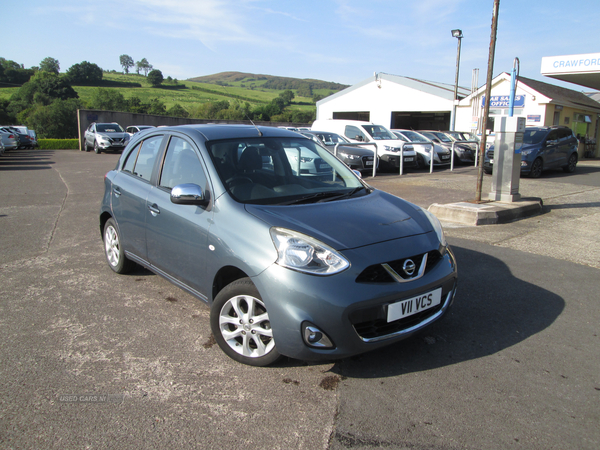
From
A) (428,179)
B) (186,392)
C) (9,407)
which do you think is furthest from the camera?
(428,179)

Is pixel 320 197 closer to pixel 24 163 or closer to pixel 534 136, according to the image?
pixel 534 136

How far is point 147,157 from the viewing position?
4504 millimetres

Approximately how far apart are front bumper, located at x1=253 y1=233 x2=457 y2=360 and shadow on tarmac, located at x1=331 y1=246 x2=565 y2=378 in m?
0.34

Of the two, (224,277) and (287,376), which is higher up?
(224,277)

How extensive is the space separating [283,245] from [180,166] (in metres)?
1.56

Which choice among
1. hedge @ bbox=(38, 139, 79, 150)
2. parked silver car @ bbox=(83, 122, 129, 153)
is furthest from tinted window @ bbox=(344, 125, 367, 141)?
hedge @ bbox=(38, 139, 79, 150)

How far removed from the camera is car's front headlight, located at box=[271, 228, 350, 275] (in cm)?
281

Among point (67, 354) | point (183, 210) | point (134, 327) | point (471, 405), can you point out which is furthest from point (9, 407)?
point (471, 405)

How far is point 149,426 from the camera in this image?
98.7 inches

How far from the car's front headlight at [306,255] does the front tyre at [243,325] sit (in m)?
0.33

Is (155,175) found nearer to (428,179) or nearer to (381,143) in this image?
(428,179)

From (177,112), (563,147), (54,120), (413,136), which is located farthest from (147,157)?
(177,112)

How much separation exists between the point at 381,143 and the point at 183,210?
47.6 ft

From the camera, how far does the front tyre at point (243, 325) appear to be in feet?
9.87
